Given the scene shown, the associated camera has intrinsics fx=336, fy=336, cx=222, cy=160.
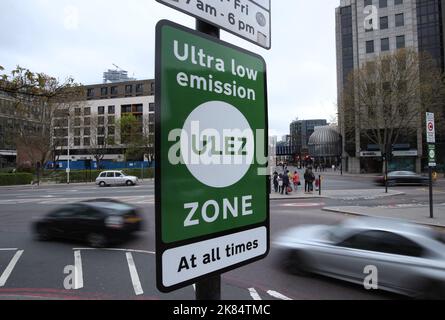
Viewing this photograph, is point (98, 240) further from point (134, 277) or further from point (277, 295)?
point (277, 295)

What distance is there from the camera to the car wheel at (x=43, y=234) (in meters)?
10.9

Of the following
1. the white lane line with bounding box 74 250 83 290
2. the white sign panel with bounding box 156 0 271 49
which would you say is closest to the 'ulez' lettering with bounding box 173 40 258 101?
the white sign panel with bounding box 156 0 271 49

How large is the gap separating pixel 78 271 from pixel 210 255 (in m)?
7.00

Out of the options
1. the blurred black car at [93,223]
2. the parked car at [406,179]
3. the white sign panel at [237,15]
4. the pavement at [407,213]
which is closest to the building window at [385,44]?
the parked car at [406,179]

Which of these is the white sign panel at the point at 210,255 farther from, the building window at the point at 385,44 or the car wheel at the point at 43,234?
the building window at the point at 385,44

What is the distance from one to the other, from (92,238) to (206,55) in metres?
9.64

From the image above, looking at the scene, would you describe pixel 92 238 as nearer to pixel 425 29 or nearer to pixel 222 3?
pixel 222 3

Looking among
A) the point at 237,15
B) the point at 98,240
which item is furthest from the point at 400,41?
the point at 237,15

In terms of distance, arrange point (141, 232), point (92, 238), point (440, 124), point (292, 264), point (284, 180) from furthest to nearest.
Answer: point (440, 124) < point (284, 180) < point (141, 232) < point (92, 238) < point (292, 264)

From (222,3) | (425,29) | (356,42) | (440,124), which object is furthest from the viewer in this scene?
(356,42)

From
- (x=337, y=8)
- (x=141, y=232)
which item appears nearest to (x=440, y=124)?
(x=337, y=8)

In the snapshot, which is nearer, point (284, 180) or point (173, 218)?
point (173, 218)

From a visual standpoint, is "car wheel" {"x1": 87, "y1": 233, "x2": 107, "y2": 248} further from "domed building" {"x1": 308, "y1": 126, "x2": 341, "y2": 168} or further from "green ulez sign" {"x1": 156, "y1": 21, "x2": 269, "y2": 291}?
"domed building" {"x1": 308, "y1": 126, "x2": 341, "y2": 168}

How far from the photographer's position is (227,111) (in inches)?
60.3
